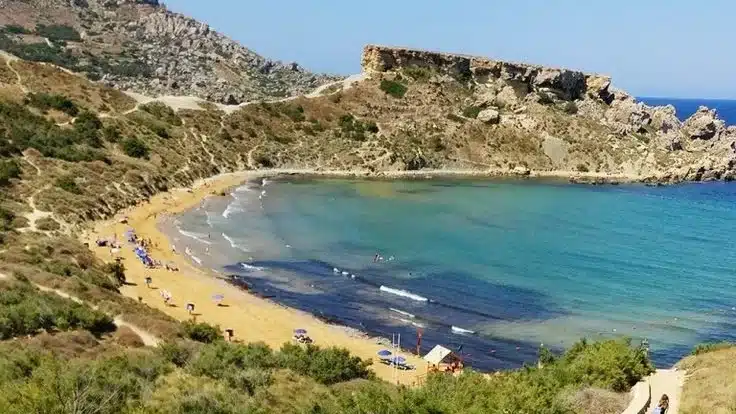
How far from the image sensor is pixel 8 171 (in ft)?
170

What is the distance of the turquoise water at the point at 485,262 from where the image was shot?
3722 cm

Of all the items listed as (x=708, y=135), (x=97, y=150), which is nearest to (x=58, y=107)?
(x=97, y=150)

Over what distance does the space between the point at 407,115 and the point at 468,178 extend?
17793 mm

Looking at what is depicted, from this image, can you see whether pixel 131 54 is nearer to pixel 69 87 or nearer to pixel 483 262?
pixel 69 87

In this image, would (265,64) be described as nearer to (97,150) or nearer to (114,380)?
(97,150)

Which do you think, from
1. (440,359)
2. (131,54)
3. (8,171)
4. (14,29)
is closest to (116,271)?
(8,171)

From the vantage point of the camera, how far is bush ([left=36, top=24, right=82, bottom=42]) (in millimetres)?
164125

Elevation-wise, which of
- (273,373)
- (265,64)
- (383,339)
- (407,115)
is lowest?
(383,339)

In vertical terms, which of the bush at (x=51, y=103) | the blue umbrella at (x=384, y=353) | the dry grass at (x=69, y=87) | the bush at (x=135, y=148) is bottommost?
the blue umbrella at (x=384, y=353)

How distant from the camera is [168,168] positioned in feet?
247

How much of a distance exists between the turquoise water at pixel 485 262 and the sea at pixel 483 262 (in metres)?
0.14

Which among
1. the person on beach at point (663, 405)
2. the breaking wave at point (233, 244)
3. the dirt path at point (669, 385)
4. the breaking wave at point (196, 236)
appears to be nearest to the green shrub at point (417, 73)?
the breaking wave at point (233, 244)

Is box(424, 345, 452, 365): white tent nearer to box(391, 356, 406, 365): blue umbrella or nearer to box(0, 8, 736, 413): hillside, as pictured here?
box(391, 356, 406, 365): blue umbrella

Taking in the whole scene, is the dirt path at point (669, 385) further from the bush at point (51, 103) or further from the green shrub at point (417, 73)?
the green shrub at point (417, 73)
